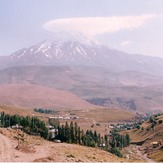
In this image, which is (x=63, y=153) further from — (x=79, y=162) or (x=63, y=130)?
(x=63, y=130)

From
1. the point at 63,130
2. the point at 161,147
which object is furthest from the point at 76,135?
the point at 161,147

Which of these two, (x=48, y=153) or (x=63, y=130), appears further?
(x=63, y=130)

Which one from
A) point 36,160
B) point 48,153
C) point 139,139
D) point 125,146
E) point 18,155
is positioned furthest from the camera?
point 139,139

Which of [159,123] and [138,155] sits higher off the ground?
[159,123]

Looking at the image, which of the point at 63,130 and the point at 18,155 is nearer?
the point at 18,155

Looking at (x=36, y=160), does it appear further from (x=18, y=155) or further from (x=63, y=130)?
(x=63, y=130)

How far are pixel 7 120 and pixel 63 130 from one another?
26.0 metres

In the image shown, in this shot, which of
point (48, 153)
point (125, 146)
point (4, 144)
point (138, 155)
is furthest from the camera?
point (125, 146)

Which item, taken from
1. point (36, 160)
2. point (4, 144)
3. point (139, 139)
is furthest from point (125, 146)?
point (36, 160)

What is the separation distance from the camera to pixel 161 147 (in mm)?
137500

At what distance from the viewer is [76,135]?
107 metres

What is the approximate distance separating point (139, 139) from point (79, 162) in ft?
426

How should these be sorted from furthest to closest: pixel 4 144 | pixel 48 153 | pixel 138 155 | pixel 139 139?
pixel 139 139, pixel 138 155, pixel 4 144, pixel 48 153

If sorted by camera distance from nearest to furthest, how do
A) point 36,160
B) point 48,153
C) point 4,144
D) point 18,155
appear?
point 36,160
point 18,155
point 48,153
point 4,144
